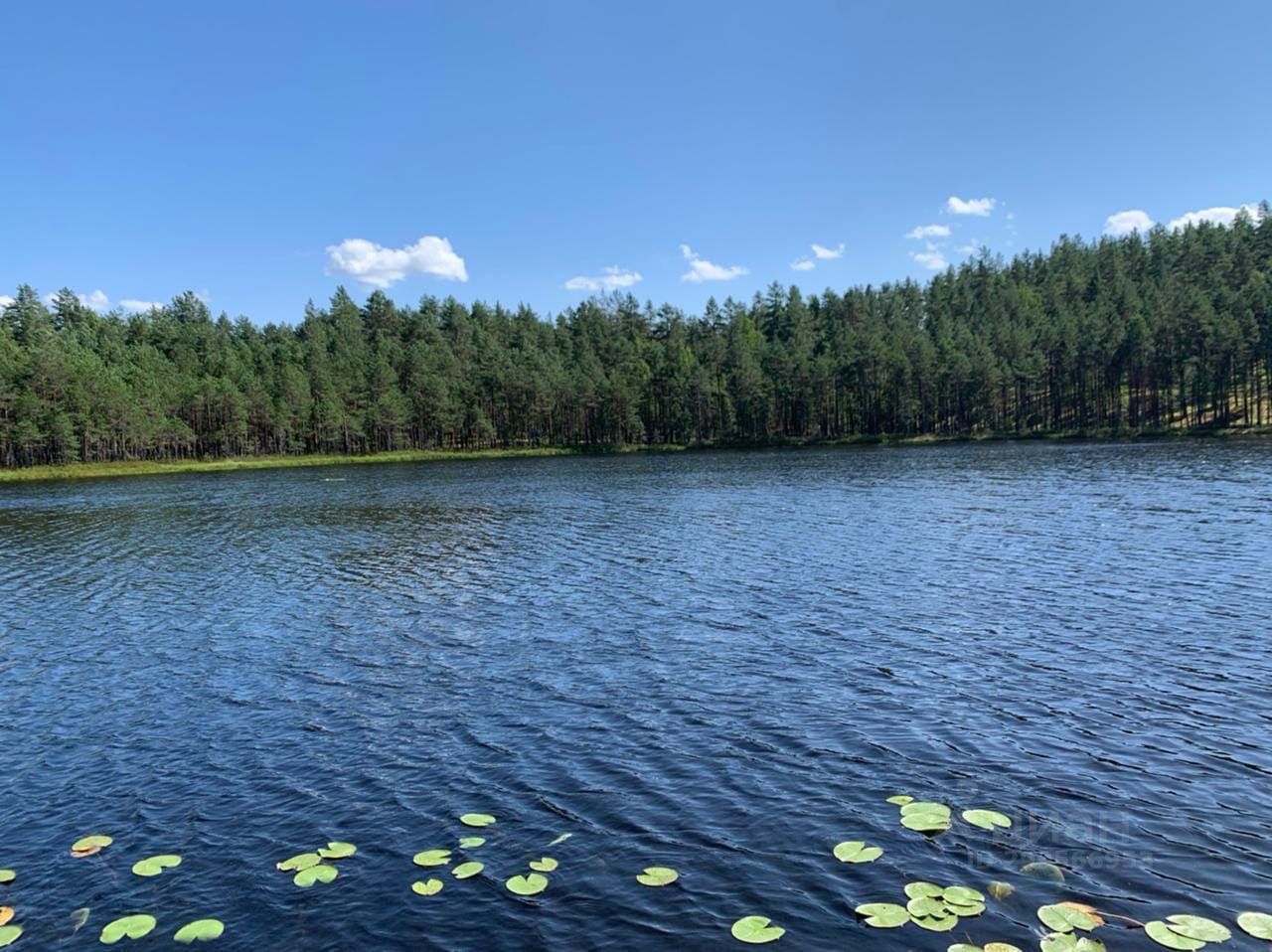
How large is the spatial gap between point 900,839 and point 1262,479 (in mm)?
66987

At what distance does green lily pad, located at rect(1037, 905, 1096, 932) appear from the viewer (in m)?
9.98

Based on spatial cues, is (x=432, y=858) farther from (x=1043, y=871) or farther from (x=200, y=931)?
(x=1043, y=871)

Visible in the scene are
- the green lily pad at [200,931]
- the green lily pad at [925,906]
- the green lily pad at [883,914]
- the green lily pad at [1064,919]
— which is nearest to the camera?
the green lily pad at [1064,919]

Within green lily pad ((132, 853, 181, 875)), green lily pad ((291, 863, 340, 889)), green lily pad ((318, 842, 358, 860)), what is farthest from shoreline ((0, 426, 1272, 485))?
green lily pad ((291, 863, 340, 889))

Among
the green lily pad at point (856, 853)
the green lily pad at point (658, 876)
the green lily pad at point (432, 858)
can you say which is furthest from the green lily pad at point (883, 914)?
the green lily pad at point (432, 858)

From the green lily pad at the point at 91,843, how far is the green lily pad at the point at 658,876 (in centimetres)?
880

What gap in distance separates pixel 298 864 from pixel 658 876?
5.51 meters

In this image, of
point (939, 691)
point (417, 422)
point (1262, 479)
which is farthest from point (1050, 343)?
point (939, 691)

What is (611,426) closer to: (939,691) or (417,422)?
(417,422)

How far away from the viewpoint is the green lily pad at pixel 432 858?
12.4m

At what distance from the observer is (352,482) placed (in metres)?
106

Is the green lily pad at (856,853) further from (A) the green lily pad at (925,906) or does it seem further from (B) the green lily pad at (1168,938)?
(B) the green lily pad at (1168,938)

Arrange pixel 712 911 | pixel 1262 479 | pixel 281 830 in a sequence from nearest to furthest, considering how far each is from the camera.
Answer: pixel 712 911, pixel 281 830, pixel 1262 479

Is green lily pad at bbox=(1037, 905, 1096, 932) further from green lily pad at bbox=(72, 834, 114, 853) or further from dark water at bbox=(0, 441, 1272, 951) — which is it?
green lily pad at bbox=(72, 834, 114, 853)
